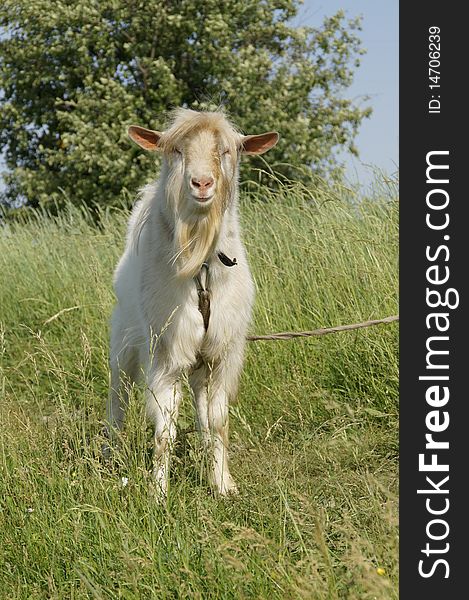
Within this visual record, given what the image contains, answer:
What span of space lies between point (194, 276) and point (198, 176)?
0.55 m

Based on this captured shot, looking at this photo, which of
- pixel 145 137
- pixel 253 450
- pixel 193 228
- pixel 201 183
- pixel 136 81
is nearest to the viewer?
pixel 253 450

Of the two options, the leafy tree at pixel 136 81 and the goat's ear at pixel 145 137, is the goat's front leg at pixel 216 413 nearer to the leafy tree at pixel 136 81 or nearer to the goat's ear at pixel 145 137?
the goat's ear at pixel 145 137

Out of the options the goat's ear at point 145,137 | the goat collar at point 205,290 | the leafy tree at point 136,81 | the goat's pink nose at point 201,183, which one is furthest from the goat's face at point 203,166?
the leafy tree at point 136,81

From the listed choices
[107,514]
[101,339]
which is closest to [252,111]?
[101,339]

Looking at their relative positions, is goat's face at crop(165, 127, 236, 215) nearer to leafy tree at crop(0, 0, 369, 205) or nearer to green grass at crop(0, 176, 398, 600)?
green grass at crop(0, 176, 398, 600)

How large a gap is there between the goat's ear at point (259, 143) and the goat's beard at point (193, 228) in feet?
1.26

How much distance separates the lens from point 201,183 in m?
3.83

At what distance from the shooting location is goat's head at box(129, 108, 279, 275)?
3887 mm

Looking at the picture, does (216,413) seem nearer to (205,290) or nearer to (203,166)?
(205,290)

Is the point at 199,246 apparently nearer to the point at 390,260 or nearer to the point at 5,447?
the point at 5,447

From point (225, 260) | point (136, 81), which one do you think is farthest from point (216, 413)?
point (136, 81)

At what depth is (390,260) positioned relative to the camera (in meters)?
5.72

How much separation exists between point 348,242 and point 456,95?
2476 mm

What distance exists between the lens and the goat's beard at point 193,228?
3963mm
